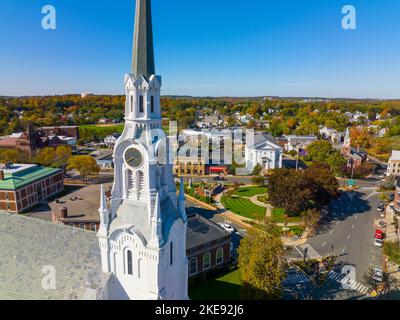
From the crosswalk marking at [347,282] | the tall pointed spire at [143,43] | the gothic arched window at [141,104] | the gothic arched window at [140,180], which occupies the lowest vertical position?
the crosswalk marking at [347,282]

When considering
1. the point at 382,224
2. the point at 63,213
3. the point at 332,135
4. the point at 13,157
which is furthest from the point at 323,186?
the point at 332,135

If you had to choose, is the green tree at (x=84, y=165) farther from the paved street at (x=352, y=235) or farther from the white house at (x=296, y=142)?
the white house at (x=296, y=142)

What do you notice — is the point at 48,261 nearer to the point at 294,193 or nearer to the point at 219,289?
the point at 219,289

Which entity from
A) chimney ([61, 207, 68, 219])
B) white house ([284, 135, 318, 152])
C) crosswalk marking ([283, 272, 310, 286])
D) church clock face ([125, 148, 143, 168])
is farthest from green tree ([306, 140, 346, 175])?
church clock face ([125, 148, 143, 168])

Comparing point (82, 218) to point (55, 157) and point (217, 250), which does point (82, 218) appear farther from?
point (55, 157)

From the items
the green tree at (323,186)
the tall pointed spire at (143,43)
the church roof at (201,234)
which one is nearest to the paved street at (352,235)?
the green tree at (323,186)

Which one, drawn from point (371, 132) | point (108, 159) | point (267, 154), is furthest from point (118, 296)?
point (371, 132)
